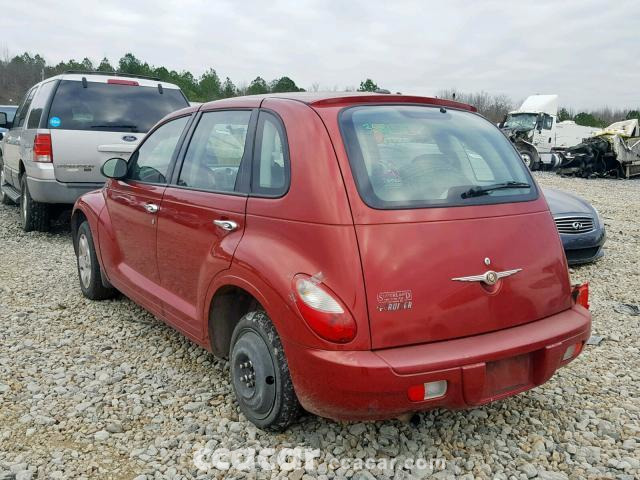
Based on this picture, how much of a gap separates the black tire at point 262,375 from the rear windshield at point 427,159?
0.84 meters

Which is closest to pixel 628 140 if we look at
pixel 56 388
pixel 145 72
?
pixel 56 388

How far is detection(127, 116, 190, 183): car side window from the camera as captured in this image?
12.6ft

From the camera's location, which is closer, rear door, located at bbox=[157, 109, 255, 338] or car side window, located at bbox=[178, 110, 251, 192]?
rear door, located at bbox=[157, 109, 255, 338]

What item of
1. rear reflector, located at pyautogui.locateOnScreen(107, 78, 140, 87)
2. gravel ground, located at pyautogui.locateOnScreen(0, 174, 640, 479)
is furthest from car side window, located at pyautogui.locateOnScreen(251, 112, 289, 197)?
rear reflector, located at pyautogui.locateOnScreen(107, 78, 140, 87)

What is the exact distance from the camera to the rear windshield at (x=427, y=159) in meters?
2.61

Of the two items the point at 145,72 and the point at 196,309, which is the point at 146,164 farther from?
the point at 145,72

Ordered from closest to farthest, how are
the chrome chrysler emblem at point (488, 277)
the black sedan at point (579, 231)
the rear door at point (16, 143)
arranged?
1. the chrome chrysler emblem at point (488, 277)
2. the black sedan at point (579, 231)
3. the rear door at point (16, 143)

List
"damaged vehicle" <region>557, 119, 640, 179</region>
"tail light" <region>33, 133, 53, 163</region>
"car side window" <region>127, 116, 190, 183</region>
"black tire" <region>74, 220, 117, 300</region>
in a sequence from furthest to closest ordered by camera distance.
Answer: "damaged vehicle" <region>557, 119, 640, 179</region>, "tail light" <region>33, 133, 53, 163</region>, "black tire" <region>74, 220, 117, 300</region>, "car side window" <region>127, 116, 190, 183</region>

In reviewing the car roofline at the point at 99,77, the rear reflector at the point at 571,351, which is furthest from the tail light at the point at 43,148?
the rear reflector at the point at 571,351

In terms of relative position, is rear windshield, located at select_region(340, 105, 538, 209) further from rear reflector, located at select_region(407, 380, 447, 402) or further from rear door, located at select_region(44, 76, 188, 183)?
rear door, located at select_region(44, 76, 188, 183)

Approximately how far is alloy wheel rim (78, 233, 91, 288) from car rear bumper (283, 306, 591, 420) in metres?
3.12

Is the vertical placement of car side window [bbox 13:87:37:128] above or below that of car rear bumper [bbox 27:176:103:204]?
above

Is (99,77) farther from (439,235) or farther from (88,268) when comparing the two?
(439,235)

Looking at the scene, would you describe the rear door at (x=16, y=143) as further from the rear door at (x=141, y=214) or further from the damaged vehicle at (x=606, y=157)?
the damaged vehicle at (x=606, y=157)
